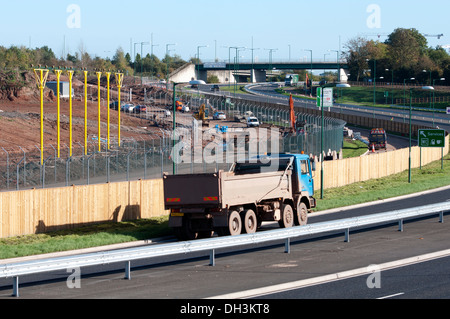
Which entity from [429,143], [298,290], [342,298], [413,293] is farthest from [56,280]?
[429,143]

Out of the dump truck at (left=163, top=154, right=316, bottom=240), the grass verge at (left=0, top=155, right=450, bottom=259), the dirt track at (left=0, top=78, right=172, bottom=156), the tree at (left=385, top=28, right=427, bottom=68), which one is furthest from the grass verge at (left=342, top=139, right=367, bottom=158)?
the tree at (left=385, top=28, right=427, bottom=68)

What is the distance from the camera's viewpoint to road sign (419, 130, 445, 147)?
55969mm

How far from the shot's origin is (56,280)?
18203 millimetres

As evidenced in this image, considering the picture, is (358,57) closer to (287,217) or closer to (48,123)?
(48,123)

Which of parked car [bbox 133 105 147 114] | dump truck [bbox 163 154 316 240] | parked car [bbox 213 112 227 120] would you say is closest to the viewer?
dump truck [bbox 163 154 316 240]

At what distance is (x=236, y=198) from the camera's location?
25391 mm

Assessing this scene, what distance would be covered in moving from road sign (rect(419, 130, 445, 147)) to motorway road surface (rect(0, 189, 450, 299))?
31.9 meters

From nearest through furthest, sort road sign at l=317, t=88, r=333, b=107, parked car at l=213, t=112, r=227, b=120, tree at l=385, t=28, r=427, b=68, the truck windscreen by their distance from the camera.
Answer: the truck windscreen → road sign at l=317, t=88, r=333, b=107 → parked car at l=213, t=112, r=227, b=120 → tree at l=385, t=28, r=427, b=68

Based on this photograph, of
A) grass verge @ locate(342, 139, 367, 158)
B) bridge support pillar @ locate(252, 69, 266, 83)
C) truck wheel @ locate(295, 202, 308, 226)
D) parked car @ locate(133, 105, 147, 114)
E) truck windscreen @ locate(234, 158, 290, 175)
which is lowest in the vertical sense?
grass verge @ locate(342, 139, 367, 158)

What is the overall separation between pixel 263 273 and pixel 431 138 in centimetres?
4213

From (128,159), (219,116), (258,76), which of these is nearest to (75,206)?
(128,159)

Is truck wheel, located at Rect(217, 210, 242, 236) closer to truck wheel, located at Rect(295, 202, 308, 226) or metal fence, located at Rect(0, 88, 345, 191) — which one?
truck wheel, located at Rect(295, 202, 308, 226)

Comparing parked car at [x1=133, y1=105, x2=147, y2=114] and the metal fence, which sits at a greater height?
parked car at [x1=133, y1=105, x2=147, y2=114]
